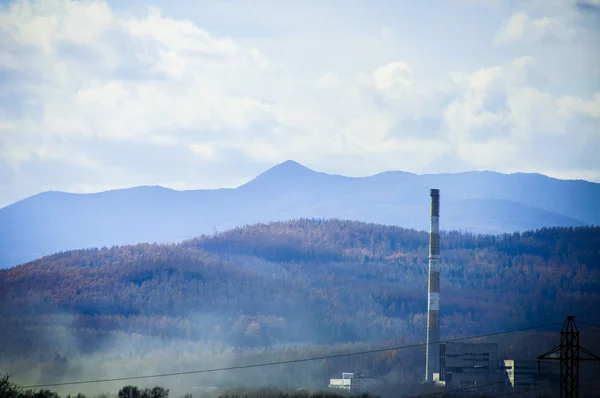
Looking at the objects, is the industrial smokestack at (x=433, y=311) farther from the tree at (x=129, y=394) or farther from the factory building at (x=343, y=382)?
the tree at (x=129, y=394)

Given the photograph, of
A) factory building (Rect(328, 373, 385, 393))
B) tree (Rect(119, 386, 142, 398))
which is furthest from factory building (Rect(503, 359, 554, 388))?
tree (Rect(119, 386, 142, 398))

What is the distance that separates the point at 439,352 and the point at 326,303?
73.8 m

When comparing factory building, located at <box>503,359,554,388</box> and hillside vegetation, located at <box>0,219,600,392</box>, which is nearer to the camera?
factory building, located at <box>503,359,554,388</box>

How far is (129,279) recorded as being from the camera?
646ft

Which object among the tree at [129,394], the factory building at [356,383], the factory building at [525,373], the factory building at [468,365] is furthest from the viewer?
the factory building at [356,383]

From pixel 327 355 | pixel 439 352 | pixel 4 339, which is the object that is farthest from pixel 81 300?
pixel 439 352

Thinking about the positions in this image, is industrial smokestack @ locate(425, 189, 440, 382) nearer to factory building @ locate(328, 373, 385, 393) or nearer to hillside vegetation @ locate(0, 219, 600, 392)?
factory building @ locate(328, 373, 385, 393)

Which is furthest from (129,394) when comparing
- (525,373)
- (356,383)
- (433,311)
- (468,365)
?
(525,373)

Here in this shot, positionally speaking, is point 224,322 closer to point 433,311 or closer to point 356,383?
point 356,383

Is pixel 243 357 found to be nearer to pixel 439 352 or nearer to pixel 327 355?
pixel 327 355

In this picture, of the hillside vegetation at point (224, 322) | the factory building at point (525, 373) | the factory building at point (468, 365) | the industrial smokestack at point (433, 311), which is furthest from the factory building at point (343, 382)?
the factory building at point (525, 373)

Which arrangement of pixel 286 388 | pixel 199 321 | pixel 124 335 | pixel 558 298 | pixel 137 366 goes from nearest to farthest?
pixel 286 388 < pixel 137 366 < pixel 124 335 < pixel 199 321 < pixel 558 298

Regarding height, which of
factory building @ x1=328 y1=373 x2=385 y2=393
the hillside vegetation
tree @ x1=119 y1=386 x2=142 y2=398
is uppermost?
the hillside vegetation

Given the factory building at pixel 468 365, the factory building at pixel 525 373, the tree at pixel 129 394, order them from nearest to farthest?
1. the tree at pixel 129 394
2. the factory building at pixel 525 373
3. the factory building at pixel 468 365
